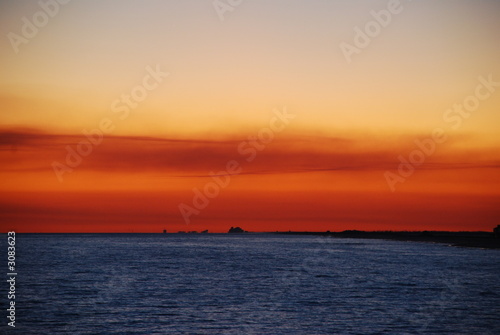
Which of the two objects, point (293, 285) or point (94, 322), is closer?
point (94, 322)

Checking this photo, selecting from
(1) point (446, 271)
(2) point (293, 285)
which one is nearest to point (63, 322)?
(2) point (293, 285)

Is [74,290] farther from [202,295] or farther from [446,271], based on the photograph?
[446,271]

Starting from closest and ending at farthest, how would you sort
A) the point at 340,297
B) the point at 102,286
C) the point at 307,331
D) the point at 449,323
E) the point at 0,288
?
the point at 307,331 < the point at 449,323 < the point at 340,297 < the point at 0,288 < the point at 102,286

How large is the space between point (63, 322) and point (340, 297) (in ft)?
84.9

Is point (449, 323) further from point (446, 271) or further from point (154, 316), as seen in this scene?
point (446, 271)

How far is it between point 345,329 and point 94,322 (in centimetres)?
1841

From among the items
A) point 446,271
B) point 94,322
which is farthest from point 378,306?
point 446,271

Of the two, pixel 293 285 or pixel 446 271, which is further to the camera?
pixel 446 271

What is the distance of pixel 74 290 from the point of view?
60.6 meters

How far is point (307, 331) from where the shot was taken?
3775 cm

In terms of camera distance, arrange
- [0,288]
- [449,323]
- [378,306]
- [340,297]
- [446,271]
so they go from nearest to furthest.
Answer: [449,323], [378,306], [340,297], [0,288], [446,271]

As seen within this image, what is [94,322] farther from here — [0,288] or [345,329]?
[0,288]

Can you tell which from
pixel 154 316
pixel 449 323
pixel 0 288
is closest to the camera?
pixel 449 323

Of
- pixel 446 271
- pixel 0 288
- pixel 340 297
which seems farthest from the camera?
pixel 446 271
